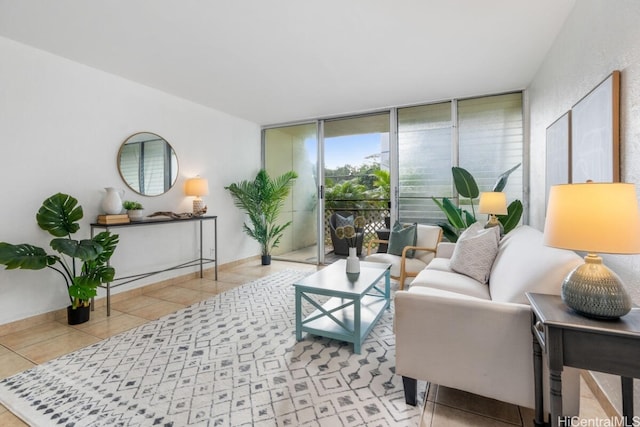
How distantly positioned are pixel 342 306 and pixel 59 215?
2.66 meters

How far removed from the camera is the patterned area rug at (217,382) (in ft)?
5.05

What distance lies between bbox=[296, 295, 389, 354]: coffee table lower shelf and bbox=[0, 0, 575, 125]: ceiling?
7.21 ft

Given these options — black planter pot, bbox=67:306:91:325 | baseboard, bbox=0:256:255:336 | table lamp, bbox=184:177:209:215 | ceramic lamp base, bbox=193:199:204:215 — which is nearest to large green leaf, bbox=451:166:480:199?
table lamp, bbox=184:177:209:215

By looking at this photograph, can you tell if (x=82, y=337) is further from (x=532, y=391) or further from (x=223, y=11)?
(x=532, y=391)

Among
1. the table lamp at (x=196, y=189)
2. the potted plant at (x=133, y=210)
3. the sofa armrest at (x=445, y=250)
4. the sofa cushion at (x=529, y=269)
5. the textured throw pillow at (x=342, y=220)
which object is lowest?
the sofa armrest at (x=445, y=250)

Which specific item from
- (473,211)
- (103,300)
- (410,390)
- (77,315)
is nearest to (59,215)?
(77,315)

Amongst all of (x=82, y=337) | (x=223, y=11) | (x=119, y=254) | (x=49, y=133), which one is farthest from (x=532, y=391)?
(x=49, y=133)

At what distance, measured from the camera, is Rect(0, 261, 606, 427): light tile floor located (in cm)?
151

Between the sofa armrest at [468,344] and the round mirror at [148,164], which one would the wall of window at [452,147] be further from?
the round mirror at [148,164]

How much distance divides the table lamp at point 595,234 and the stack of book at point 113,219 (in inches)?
140

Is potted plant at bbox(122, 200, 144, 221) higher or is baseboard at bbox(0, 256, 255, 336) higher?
potted plant at bbox(122, 200, 144, 221)

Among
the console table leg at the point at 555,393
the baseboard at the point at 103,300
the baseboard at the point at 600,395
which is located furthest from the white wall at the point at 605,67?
the baseboard at the point at 103,300

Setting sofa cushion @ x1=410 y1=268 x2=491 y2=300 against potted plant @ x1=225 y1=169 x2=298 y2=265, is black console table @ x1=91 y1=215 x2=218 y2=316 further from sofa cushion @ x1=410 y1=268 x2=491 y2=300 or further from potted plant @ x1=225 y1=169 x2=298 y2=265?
sofa cushion @ x1=410 y1=268 x2=491 y2=300

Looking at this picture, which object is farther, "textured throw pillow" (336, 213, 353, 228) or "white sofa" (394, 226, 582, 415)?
"textured throw pillow" (336, 213, 353, 228)
